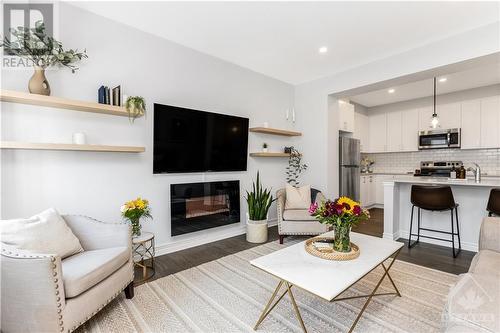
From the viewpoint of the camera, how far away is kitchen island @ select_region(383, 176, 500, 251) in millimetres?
3115

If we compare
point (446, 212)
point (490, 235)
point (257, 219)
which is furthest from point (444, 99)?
point (257, 219)

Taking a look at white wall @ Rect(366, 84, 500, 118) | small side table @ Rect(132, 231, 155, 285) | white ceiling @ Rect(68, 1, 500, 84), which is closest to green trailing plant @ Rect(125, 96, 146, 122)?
white ceiling @ Rect(68, 1, 500, 84)

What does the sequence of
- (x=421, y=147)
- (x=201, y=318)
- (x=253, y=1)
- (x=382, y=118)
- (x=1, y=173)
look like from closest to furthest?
1. (x=201, y=318)
2. (x=1, y=173)
3. (x=253, y=1)
4. (x=421, y=147)
5. (x=382, y=118)

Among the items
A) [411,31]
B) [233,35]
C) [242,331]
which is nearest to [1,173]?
[242,331]

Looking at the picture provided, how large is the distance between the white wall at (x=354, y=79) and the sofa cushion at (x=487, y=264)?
238 centimetres

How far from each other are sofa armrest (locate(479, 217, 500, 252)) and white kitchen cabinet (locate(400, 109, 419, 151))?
180 inches

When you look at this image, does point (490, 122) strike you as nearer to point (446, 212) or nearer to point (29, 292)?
point (446, 212)

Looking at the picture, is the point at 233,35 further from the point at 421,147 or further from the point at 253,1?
the point at 421,147

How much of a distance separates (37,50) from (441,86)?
21.5ft

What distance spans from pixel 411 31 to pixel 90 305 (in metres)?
4.16

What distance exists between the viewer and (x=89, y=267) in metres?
1.67

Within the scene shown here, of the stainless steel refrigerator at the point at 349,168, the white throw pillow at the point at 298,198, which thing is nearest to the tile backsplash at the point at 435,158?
the stainless steel refrigerator at the point at 349,168

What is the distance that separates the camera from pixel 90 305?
1.64 m

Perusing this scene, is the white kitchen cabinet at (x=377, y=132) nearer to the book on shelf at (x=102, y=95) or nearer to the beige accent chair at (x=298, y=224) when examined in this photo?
the beige accent chair at (x=298, y=224)
